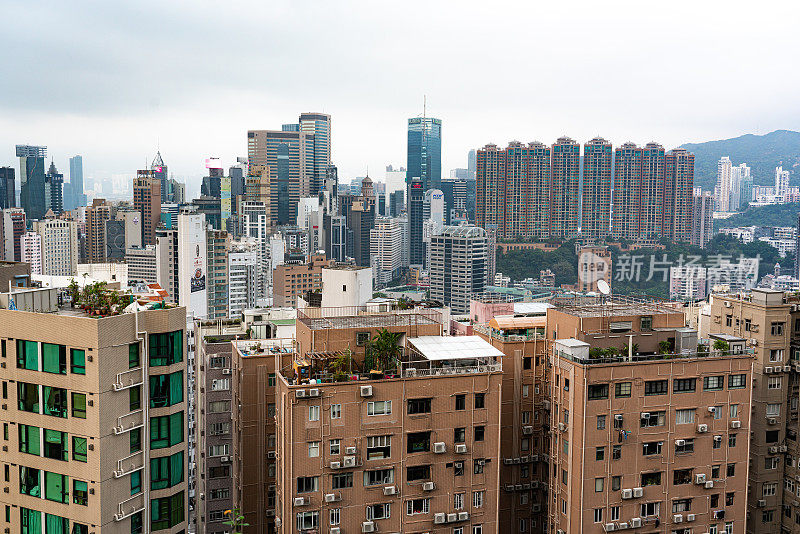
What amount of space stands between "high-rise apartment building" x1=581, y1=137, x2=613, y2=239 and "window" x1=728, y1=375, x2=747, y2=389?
41883 mm

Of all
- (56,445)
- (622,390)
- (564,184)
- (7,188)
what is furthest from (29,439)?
(7,188)

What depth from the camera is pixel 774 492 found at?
1023 centimetres

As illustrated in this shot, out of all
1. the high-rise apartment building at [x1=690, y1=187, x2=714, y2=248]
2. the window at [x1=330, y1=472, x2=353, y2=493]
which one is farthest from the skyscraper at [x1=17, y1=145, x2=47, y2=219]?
the window at [x1=330, y1=472, x2=353, y2=493]

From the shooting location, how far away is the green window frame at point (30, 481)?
21.9ft

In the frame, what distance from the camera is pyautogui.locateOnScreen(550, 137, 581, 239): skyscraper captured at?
169 feet

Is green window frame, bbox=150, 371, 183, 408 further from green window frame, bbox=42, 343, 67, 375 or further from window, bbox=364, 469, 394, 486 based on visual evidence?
window, bbox=364, 469, 394, 486

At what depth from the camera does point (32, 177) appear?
59.9 m

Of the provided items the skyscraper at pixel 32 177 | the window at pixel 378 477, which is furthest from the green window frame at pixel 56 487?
the skyscraper at pixel 32 177

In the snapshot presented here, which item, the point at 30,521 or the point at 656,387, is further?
the point at 656,387

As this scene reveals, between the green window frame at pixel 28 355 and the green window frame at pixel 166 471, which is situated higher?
the green window frame at pixel 28 355

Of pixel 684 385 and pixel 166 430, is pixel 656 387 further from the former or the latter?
pixel 166 430

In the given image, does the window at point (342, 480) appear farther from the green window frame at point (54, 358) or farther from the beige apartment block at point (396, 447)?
the green window frame at point (54, 358)

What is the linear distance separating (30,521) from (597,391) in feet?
18.9

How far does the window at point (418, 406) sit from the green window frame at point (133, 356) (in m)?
2.67
